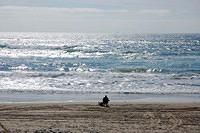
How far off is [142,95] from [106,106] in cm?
506

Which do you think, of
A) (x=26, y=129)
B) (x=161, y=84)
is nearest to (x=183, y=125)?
(x=26, y=129)

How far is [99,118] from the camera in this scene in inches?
592

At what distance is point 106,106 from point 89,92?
17.0 ft

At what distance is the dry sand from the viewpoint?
12945mm

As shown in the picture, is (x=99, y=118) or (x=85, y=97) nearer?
(x=99, y=118)

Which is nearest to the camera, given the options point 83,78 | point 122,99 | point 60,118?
point 60,118

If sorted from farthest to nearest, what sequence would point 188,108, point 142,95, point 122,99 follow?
point 142,95
point 122,99
point 188,108

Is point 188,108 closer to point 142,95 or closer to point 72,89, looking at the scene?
point 142,95

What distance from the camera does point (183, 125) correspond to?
13.8 metres

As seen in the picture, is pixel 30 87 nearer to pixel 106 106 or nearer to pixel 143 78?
pixel 106 106

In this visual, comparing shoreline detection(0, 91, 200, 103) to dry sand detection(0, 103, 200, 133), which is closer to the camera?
dry sand detection(0, 103, 200, 133)

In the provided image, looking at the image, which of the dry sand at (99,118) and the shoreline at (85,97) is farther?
the shoreline at (85,97)

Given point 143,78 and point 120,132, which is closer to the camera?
point 120,132

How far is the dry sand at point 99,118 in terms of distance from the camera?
1295 centimetres
